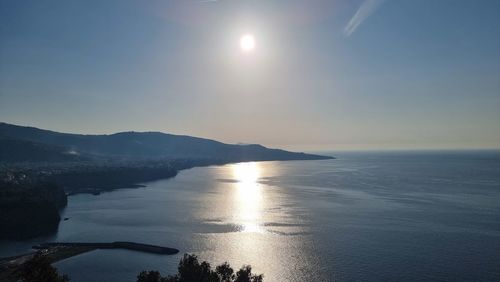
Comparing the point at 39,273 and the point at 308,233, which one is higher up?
the point at 39,273

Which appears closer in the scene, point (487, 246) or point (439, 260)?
point (439, 260)

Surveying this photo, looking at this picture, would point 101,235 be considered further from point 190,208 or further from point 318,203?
point 318,203

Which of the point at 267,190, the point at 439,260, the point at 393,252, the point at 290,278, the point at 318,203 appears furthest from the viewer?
the point at 267,190

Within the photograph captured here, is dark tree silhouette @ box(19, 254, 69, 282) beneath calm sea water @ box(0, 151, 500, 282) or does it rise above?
above

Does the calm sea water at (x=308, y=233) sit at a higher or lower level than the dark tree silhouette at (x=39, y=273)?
lower

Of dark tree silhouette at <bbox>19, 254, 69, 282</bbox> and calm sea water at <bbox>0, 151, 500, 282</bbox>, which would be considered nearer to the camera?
dark tree silhouette at <bbox>19, 254, 69, 282</bbox>

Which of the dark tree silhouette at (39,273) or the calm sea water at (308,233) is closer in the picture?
the dark tree silhouette at (39,273)

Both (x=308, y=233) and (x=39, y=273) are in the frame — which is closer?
(x=39, y=273)

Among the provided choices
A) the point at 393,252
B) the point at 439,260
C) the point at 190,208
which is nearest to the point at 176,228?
the point at 190,208
